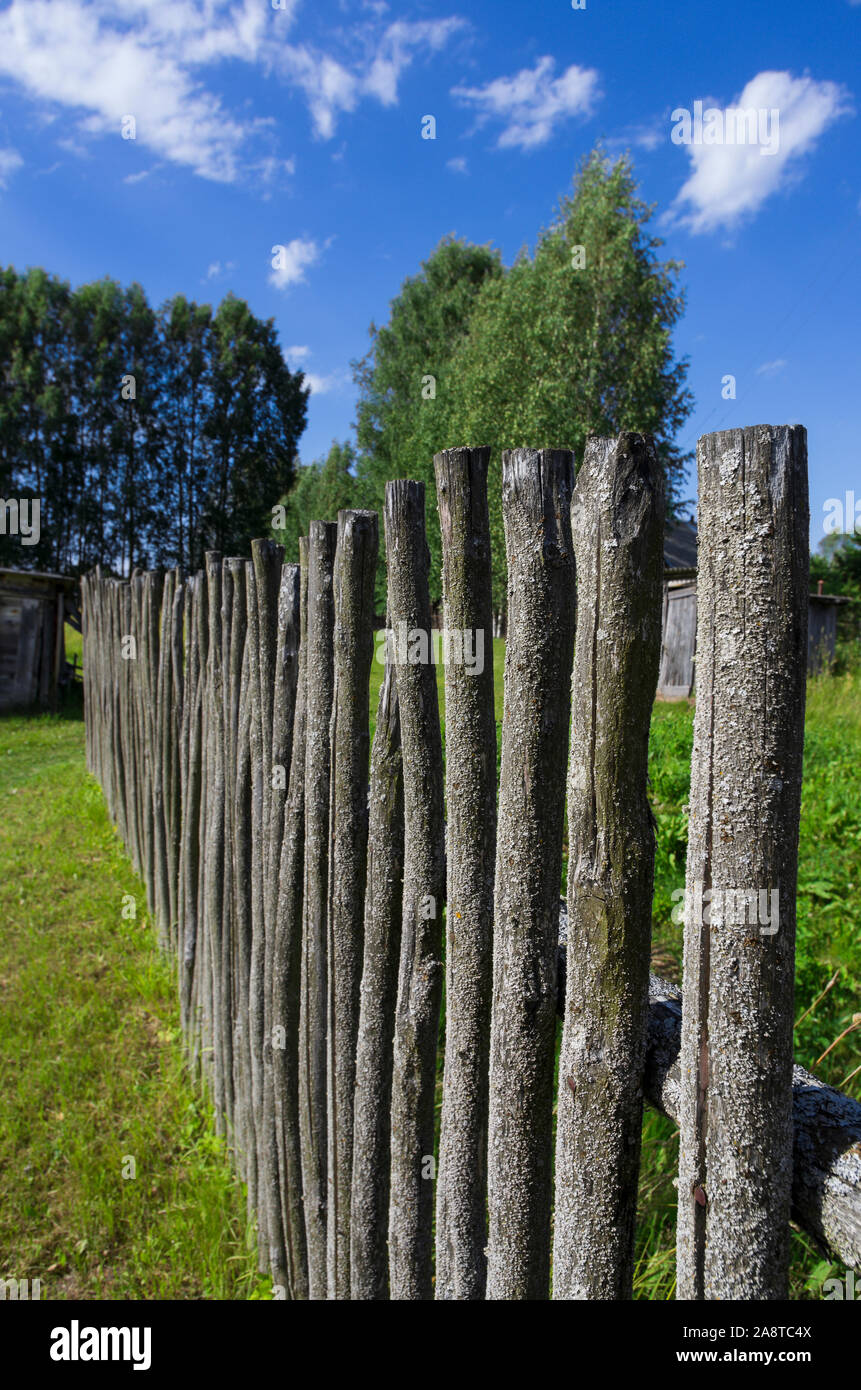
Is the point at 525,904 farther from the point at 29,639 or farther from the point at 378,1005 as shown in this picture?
the point at 29,639

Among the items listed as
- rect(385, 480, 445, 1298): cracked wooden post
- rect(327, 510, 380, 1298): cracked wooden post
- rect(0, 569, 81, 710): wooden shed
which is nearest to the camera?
rect(385, 480, 445, 1298): cracked wooden post

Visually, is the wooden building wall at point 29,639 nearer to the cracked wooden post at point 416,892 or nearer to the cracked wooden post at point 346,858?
the cracked wooden post at point 346,858

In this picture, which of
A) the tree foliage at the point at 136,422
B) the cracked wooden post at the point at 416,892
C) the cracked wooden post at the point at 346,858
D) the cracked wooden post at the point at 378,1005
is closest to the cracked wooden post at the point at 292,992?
the cracked wooden post at the point at 346,858

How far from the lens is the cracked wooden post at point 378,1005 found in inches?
70.7

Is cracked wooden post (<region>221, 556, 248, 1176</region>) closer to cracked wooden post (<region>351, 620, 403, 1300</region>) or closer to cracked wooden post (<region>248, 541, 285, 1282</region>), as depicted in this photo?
cracked wooden post (<region>248, 541, 285, 1282</region>)

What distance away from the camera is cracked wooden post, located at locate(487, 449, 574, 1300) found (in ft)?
4.17

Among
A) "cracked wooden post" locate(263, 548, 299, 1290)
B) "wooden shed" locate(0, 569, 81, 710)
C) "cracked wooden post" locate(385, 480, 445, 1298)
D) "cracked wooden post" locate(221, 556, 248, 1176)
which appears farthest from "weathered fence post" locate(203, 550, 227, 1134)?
"wooden shed" locate(0, 569, 81, 710)

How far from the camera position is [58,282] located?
35.8 meters

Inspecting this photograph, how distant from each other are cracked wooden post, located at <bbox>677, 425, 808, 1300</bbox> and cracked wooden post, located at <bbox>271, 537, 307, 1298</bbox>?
139 cm

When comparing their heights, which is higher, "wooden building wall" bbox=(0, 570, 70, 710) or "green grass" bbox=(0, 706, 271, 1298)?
"wooden building wall" bbox=(0, 570, 70, 710)

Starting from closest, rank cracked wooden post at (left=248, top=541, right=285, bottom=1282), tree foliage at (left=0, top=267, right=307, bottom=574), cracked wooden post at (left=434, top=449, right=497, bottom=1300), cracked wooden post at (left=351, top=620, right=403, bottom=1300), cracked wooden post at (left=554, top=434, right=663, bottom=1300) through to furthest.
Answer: cracked wooden post at (left=554, top=434, right=663, bottom=1300), cracked wooden post at (left=434, top=449, right=497, bottom=1300), cracked wooden post at (left=351, top=620, right=403, bottom=1300), cracked wooden post at (left=248, top=541, right=285, bottom=1282), tree foliage at (left=0, top=267, right=307, bottom=574)

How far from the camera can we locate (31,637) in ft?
49.2
